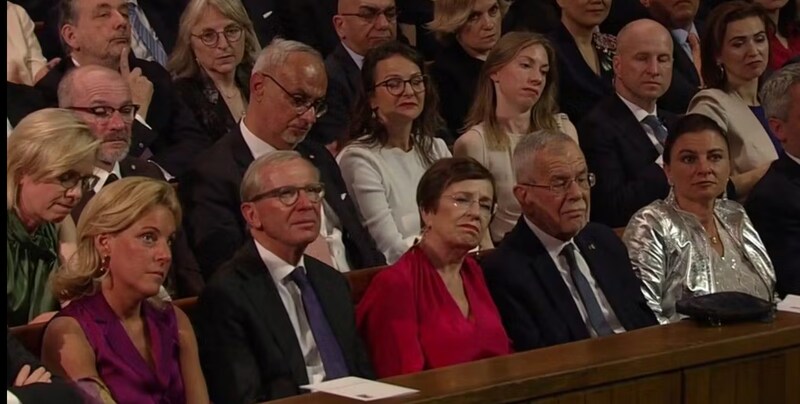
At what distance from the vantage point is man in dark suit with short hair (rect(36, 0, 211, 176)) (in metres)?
3.99

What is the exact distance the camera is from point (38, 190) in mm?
3102

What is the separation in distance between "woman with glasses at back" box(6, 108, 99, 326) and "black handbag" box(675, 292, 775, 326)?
123 centimetres

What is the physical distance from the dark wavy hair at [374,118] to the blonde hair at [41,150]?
3.70 ft

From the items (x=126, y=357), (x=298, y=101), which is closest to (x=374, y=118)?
(x=298, y=101)

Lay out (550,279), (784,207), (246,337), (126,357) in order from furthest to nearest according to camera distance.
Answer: (784,207) < (550,279) < (246,337) < (126,357)

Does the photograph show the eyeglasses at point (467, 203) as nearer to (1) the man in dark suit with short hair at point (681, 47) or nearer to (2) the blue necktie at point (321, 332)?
(2) the blue necktie at point (321, 332)

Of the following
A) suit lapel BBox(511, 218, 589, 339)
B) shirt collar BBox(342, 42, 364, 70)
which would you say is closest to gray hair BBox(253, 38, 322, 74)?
shirt collar BBox(342, 42, 364, 70)

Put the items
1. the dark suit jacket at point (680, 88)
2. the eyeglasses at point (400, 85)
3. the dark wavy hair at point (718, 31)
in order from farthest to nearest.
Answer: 1. the dark suit jacket at point (680, 88)
2. the dark wavy hair at point (718, 31)
3. the eyeglasses at point (400, 85)

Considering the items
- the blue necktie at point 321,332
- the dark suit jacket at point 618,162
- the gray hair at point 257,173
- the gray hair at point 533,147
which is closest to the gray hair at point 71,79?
the gray hair at point 257,173

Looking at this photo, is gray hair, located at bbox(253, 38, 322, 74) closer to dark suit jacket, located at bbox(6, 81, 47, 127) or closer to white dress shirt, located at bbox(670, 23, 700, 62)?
dark suit jacket, located at bbox(6, 81, 47, 127)

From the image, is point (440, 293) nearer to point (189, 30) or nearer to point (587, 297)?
point (587, 297)

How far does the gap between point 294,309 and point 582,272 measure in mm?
732

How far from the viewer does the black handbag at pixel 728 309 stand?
315 cm

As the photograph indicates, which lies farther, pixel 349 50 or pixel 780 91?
pixel 349 50
